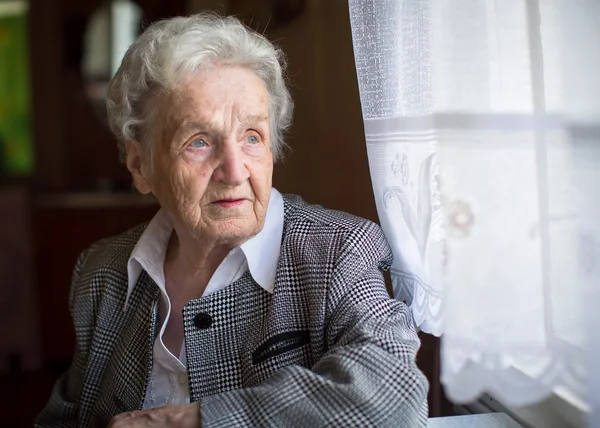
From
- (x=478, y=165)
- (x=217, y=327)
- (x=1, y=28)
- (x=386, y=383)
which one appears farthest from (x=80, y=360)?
(x=1, y=28)

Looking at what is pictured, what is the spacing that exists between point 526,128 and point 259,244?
604mm

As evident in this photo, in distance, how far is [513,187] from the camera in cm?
82

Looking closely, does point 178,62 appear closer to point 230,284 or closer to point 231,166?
point 231,166

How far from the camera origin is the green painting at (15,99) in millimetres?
4262

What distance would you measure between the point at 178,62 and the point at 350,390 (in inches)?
26.1

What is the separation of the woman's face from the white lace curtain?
0.34 m

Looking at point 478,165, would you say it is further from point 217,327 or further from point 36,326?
point 36,326

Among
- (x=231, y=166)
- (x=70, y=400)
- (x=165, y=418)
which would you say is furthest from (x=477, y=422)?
(x=70, y=400)

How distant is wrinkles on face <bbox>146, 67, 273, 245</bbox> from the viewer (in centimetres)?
118

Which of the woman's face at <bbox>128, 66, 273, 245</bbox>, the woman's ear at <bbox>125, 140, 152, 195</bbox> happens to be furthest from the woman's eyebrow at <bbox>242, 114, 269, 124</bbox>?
the woman's ear at <bbox>125, 140, 152, 195</bbox>

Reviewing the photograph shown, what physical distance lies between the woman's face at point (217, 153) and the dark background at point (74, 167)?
15.0 inches

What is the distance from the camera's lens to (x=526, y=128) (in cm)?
80

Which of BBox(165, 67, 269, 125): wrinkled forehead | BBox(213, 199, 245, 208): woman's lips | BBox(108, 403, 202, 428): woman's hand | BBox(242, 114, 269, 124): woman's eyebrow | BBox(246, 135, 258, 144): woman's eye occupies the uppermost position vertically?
BBox(165, 67, 269, 125): wrinkled forehead

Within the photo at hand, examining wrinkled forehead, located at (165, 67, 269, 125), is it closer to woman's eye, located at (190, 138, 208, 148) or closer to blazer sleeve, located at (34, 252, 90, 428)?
woman's eye, located at (190, 138, 208, 148)
